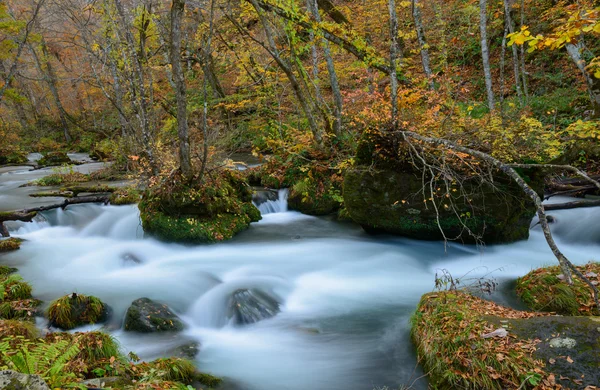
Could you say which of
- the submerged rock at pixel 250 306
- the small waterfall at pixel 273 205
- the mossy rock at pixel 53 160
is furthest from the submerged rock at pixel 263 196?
the mossy rock at pixel 53 160

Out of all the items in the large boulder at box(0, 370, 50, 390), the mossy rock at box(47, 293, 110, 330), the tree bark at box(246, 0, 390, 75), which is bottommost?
the mossy rock at box(47, 293, 110, 330)

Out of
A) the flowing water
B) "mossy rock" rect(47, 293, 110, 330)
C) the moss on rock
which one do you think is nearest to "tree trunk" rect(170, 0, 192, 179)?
the flowing water

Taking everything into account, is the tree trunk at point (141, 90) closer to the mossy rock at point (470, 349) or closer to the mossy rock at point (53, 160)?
the mossy rock at point (470, 349)

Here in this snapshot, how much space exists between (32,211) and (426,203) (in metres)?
9.50

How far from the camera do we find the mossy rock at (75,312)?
531 cm

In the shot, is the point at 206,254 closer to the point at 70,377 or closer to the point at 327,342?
the point at 327,342

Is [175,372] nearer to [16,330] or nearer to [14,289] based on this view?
[16,330]

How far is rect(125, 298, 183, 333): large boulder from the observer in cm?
535

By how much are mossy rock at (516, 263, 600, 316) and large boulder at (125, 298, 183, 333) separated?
5.38m

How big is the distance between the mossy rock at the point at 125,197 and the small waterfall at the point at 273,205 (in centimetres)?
381

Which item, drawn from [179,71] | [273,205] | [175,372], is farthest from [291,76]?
[175,372]

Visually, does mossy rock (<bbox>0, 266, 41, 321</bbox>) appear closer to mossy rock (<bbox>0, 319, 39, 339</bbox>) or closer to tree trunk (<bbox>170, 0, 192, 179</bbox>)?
mossy rock (<bbox>0, 319, 39, 339</bbox>)

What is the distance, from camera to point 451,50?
19.7 m

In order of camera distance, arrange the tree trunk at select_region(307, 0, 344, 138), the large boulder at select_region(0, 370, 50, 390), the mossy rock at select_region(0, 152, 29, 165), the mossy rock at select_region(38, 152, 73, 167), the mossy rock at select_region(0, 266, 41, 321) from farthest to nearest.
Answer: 1. the mossy rock at select_region(0, 152, 29, 165)
2. the mossy rock at select_region(38, 152, 73, 167)
3. the tree trunk at select_region(307, 0, 344, 138)
4. the mossy rock at select_region(0, 266, 41, 321)
5. the large boulder at select_region(0, 370, 50, 390)
